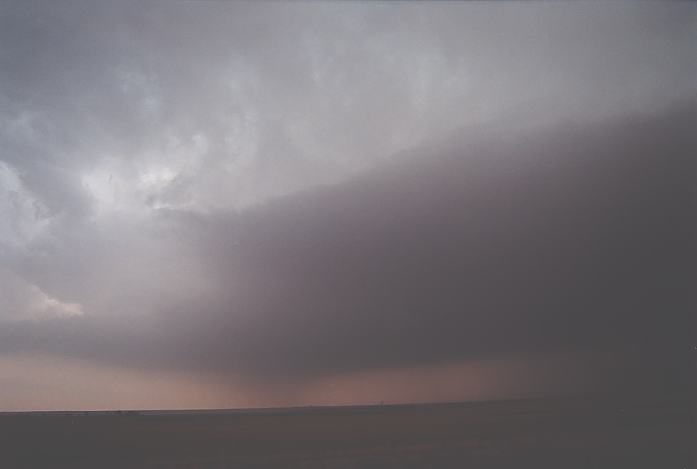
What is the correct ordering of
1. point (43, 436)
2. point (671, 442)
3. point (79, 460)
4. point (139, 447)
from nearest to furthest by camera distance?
point (671, 442) < point (79, 460) < point (139, 447) < point (43, 436)

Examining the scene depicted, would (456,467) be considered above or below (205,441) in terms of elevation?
below

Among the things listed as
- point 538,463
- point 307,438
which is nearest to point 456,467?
point 538,463

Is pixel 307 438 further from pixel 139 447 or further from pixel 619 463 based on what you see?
pixel 619 463

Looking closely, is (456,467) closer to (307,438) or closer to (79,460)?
(307,438)

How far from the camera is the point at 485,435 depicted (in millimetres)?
53750

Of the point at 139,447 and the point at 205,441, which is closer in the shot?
the point at 139,447

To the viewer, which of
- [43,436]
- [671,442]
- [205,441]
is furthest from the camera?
[43,436]

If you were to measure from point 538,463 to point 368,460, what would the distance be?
1235 cm

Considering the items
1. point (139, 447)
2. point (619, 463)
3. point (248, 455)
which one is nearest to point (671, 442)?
point (619, 463)

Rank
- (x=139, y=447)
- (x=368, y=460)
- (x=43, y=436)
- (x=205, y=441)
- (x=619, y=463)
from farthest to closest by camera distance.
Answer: (x=43, y=436), (x=205, y=441), (x=139, y=447), (x=368, y=460), (x=619, y=463)

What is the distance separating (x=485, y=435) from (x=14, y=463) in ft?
151

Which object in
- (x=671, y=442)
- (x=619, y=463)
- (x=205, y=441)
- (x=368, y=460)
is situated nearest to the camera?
(x=619, y=463)

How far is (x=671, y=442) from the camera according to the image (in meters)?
41.2

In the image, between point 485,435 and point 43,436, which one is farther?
point 43,436
